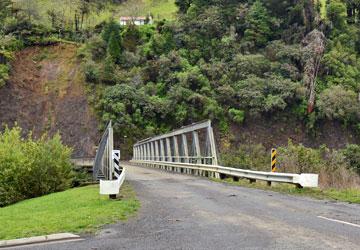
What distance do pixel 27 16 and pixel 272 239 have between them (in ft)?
286

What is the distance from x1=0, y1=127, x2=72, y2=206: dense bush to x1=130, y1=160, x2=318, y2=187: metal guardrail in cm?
772

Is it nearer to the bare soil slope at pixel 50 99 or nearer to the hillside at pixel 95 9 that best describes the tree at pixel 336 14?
the hillside at pixel 95 9

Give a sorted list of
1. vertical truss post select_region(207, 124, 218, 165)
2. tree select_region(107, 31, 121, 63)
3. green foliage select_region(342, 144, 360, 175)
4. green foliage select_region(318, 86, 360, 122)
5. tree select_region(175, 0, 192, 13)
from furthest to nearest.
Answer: tree select_region(175, 0, 192, 13) < tree select_region(107, 31, 121, 63) < green foliage select_region(318, 86, 360, 122) < green foliage select_region(342, 144, 360, 175) < vertical truss post select_region(207, 124, 218, 165)

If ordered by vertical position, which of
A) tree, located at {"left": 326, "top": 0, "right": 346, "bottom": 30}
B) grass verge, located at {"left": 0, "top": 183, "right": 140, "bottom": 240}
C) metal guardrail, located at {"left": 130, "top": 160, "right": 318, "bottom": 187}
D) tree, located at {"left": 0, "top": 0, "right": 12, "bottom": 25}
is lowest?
grass verge, located at {"left": 0, "top": 183, "right": 140, "bottom": 240}

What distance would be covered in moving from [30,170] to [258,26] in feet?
195

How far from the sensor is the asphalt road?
22.5 ft

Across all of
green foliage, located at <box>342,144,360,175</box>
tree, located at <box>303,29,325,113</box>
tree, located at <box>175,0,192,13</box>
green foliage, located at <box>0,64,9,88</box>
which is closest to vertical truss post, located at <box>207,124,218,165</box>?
green foliage, located at <box>342,144,360,175</box>

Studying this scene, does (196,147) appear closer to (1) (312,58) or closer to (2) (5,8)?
(1) (312,58)

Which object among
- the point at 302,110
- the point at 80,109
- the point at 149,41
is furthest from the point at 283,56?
the point at 80,109

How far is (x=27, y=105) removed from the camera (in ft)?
220

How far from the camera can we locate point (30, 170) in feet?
75.6

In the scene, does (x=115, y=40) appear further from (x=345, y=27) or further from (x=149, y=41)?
(x=345, y=27)

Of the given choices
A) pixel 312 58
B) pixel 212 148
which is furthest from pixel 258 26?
pixel 212 148

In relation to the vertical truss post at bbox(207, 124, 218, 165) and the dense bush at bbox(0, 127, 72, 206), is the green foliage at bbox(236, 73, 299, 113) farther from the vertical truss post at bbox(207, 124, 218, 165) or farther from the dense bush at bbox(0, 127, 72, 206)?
the dense bush at bbox(0, 127, 72, 206)
